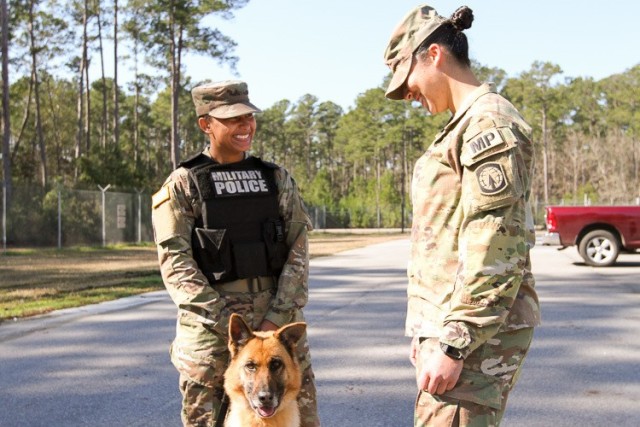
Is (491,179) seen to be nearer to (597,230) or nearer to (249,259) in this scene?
(249,259)

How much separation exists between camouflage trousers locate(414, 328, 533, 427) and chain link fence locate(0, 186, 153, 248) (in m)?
26.4

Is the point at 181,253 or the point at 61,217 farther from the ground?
the point at 61,217

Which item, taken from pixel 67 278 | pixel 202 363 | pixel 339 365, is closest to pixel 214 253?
pixel 202 363

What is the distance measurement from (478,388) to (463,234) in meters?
0.50

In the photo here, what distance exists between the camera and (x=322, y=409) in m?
5.68

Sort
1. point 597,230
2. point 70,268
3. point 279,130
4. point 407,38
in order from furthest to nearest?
point 279,130 < point 70,268 < point 597,230 < point 407,38

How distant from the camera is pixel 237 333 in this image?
3.24 meters

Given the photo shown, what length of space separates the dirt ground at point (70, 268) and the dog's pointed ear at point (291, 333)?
1053 centimetres

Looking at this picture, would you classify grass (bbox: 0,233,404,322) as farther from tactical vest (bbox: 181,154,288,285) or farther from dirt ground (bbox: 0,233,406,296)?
tactical vest (bbox: 181,154,288,285)

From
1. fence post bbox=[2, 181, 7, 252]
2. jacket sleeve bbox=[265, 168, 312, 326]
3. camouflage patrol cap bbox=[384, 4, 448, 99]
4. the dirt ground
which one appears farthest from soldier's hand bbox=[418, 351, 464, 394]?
fence post bbox=[2, 181, 7, 252]

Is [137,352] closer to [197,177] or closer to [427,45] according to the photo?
[197,177]

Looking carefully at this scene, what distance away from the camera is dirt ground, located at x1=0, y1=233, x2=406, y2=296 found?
14.5m

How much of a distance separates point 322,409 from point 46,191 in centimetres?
2564

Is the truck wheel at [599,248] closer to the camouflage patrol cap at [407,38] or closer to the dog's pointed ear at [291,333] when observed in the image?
the dog's pointed ear at [291,333]
